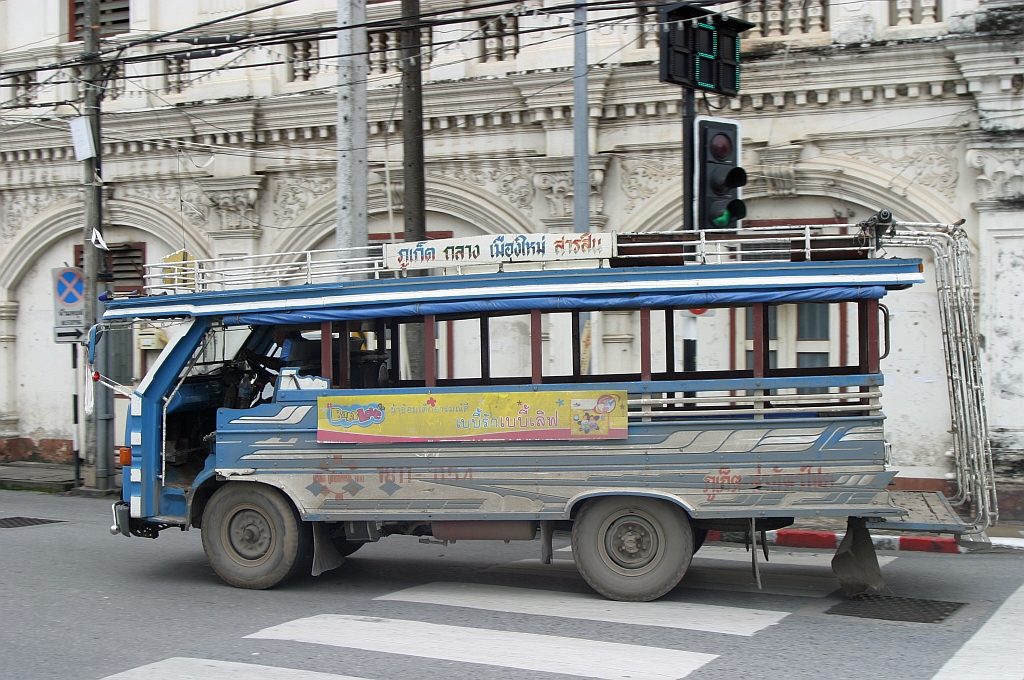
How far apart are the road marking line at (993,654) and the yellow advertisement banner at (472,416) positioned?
8.80 ft

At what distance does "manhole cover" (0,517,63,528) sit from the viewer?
1266cm

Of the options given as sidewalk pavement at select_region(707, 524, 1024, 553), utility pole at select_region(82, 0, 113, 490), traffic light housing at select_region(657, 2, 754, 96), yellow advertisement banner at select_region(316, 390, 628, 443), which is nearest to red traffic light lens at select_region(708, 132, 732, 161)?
traffic light housing at select_region(657, 2, 754, 96)

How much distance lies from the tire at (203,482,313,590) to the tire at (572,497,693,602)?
7.68ft

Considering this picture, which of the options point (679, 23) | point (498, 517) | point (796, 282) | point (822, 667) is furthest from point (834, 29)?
point (822, 667)

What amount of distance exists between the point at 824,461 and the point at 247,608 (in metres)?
4.49

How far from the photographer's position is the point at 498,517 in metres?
8.01

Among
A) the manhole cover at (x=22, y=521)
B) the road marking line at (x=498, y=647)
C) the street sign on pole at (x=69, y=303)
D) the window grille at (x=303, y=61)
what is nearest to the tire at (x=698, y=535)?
the road marking line at (x=498, y=647)

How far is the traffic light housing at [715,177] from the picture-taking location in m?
9.47

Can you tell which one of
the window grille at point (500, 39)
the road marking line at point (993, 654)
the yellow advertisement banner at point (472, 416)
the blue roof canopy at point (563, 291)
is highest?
the window grille at point (500, 39)

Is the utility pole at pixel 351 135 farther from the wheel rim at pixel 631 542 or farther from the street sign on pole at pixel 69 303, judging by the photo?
the street sign on pole at pixel 69 303

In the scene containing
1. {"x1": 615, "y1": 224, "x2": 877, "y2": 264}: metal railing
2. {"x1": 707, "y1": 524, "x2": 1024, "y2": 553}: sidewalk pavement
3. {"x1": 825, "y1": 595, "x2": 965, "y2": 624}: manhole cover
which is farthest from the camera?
{"x1": 707, "y1": 524, "x2": 1024, "y2": 553}: sidewalk pavement

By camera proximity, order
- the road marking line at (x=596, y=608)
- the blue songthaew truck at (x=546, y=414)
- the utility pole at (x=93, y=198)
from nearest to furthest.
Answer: the road marking line at (x=596, y=608) < the blue songthaew truck at (x=546, y=414) < the utility pole at (x=93, y=198)

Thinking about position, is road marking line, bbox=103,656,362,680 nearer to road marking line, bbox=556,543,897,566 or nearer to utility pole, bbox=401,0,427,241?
road marking line, bbox=556,543,897,566

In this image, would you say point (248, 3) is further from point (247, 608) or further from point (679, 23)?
point (247, 608)
